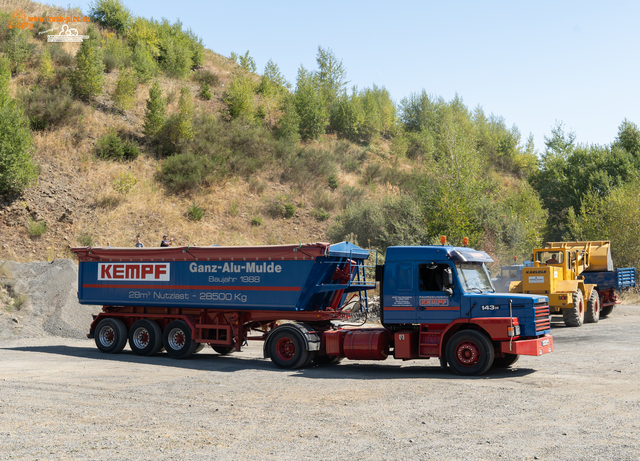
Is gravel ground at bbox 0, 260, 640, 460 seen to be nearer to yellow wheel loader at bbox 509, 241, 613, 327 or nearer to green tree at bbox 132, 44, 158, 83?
yellow wheel loader at bbox 509, 241, 613, 327

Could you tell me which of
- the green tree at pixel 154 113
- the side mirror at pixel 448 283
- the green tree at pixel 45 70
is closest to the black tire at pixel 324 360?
the side mirror at pixel 448 283

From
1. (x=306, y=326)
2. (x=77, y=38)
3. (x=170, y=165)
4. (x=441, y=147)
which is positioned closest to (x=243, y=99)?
(x=170, y=165)

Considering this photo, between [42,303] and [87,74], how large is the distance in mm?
22900

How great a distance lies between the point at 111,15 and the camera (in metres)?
52.7

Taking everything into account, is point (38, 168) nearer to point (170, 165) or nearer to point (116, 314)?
point (170, 165)

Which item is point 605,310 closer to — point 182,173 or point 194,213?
point 194,213

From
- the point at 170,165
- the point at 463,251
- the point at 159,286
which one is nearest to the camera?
the point at 463,251

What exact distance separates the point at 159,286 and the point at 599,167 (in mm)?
49549

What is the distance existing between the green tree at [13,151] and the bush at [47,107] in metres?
3.91

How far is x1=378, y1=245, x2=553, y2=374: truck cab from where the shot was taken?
12.1 m

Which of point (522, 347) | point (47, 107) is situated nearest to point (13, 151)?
point (47, 107)

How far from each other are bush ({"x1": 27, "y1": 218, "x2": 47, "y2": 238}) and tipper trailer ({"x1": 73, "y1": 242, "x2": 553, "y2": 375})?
16.0 meters

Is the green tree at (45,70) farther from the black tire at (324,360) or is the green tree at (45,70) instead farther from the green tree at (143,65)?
the black tire at (324,360)

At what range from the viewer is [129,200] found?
35281 mm
